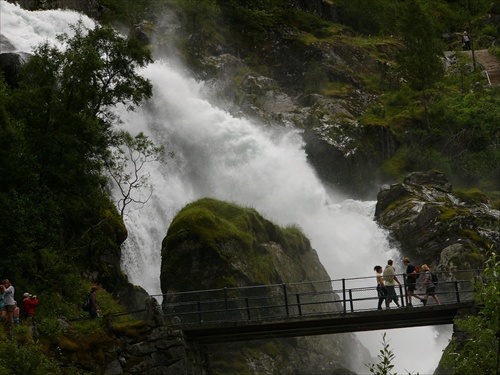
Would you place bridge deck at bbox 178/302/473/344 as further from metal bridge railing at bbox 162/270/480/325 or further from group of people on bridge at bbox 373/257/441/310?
group of people on bridge at bbox 373/257/441/310

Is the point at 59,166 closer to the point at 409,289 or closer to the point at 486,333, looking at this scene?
the point at 409,289

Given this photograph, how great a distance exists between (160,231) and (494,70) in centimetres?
4858

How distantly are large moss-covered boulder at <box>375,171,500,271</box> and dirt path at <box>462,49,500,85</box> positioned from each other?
2788cm

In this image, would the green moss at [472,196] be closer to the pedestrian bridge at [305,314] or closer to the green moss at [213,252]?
the green moss at [213,252]

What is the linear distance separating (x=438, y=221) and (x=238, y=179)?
12.8 m

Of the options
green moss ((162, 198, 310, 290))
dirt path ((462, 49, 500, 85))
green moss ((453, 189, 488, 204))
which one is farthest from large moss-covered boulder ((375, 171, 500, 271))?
dirt path ((462, 49, 500, 85))

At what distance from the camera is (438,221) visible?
51.7 m

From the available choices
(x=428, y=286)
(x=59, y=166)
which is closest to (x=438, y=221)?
(x=428, y=286)

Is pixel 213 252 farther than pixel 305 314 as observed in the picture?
Yes

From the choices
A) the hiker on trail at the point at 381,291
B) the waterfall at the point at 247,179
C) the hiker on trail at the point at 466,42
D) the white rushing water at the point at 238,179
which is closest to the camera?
the hiker on trail at the point at 381,291

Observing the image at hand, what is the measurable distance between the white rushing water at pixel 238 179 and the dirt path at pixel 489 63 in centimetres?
2555

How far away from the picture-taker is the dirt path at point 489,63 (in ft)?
270

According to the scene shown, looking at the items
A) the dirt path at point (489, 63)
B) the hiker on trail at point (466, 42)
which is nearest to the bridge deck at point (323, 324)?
the dirt path at point (489, 63)

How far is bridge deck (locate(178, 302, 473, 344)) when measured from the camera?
29844 mm
